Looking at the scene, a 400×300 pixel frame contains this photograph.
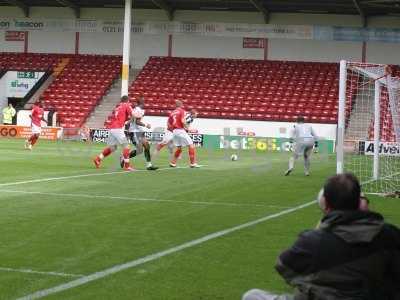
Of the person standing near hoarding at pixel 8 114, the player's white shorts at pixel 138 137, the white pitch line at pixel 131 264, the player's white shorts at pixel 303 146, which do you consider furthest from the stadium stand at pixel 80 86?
the white pitch line at pixel 131 264

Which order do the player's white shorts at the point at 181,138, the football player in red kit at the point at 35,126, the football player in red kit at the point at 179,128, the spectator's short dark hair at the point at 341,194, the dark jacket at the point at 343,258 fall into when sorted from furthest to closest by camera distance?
the football player in red kit at the point at 35,126 → the football player in red kit at the point at 179,128 → the player's white shorts at the point at 181,138 → the spectator's short dark hair at the point at 341,194 → the dark jacket at the point at 343,258

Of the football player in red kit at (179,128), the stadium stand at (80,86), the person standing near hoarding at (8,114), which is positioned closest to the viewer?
the football player in red kit at (179,128)

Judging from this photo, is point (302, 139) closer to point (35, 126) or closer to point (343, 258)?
point (35, 126)

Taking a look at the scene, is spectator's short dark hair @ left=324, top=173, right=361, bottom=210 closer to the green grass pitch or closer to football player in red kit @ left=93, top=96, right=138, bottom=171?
the green grass pitch

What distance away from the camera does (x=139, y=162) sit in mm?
26500

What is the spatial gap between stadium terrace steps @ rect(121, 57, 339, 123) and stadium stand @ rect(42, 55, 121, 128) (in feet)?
6.87

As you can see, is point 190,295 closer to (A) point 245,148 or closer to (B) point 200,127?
(A) point 245,148

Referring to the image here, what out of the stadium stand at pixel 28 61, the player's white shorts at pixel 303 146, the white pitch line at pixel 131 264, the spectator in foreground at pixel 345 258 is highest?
the stadium stand at pixel 28 61

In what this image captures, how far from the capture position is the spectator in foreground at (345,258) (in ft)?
15.1

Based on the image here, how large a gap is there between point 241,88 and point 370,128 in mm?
13568

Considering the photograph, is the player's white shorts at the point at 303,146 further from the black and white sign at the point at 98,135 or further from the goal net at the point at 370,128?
the black and white sign at the point at 98,135

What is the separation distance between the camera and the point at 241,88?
49000mm

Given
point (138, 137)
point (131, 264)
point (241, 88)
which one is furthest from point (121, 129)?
point (241, 88)

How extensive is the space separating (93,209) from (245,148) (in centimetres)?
2888
